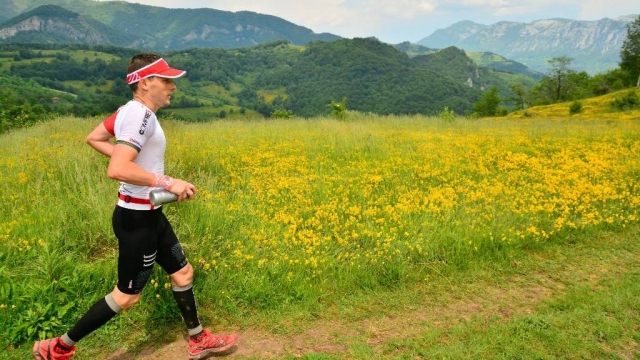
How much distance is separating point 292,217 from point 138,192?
3.02 metres

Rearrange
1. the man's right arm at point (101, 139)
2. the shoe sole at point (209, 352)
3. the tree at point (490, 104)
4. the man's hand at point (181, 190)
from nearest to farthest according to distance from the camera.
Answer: the man's hand at point (181, 190), the man's right arm at point (101, 139), the shoe sole at point (209, 352), the tree at point (490, 104)

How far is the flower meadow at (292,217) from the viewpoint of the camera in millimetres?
4152

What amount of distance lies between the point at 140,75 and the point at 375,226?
13.3ft

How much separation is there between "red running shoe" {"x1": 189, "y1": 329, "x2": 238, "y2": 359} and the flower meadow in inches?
23.0

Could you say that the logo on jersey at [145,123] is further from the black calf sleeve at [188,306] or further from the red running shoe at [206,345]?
the red running shoe at [206,345]

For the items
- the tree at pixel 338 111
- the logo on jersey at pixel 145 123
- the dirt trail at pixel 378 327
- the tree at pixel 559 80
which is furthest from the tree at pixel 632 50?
the logo on jersey at pixel 145 123

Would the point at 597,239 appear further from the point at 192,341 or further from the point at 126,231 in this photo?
the point at 126,231

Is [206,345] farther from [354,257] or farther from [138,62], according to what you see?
[138,62]

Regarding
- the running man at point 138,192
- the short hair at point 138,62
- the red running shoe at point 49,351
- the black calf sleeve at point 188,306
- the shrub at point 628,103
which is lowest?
the red running shoe at point 49,351

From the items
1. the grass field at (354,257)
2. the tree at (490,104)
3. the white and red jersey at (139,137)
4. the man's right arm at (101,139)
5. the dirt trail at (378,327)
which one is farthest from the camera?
the tree at (490,104)

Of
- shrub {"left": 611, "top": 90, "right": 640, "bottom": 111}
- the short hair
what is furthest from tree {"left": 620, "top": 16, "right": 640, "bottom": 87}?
the short hair

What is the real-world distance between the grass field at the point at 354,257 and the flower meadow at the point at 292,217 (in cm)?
3

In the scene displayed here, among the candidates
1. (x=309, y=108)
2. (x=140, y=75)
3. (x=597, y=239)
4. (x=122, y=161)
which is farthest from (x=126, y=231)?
(x=309, y=108)

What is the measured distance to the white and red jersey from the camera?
273 cm
